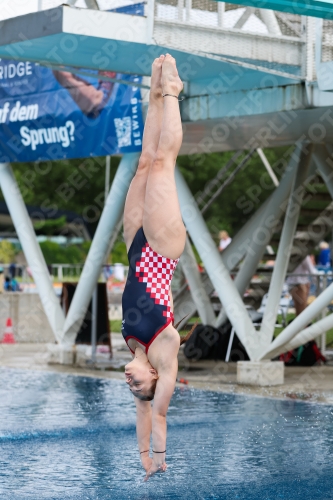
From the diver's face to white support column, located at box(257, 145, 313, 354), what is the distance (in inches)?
277

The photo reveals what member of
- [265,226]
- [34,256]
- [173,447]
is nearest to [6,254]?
[34,256]

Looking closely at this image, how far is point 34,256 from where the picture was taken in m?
15.9

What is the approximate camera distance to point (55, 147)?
49.8 ft

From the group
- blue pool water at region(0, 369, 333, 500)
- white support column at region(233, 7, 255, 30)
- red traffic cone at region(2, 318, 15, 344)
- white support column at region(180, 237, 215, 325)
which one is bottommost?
blue pool water at region(0, 369, 333, 500)

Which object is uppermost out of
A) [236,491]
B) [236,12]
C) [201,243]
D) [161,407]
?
[236,12]

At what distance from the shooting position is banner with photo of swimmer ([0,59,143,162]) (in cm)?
1357

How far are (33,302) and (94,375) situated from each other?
7.01 metres

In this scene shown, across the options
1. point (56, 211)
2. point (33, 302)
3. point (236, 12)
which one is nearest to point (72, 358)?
point (33, 302)

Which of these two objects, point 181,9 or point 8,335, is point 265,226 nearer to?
point 181,9

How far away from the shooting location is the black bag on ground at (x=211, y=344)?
16312 millimetres

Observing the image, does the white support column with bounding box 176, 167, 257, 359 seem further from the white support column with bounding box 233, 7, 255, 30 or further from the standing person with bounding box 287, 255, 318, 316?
the standing person with bounding box 287, 255, 318, 316

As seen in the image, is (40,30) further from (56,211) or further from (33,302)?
(56,211)

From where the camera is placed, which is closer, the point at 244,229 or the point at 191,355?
the point at 191,355

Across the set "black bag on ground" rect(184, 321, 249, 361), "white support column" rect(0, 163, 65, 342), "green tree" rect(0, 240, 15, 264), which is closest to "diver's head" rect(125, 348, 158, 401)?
"white support column" rect(0, 163, 65, 342)
